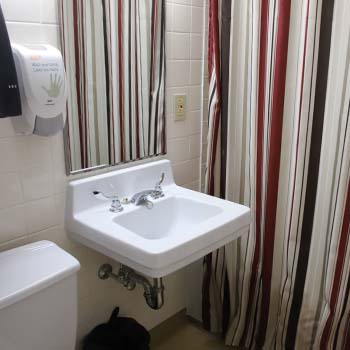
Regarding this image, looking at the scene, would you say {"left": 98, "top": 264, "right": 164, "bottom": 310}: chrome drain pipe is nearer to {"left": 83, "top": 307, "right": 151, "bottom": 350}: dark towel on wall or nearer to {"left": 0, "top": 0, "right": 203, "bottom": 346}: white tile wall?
{"left": 0, "top": 0, "right": 203, "bottom": 346}: white tile wall

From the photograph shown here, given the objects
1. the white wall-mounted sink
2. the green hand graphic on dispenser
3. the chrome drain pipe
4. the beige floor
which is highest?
the green hand graphic on dispenser

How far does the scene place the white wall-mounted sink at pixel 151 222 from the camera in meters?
1.10

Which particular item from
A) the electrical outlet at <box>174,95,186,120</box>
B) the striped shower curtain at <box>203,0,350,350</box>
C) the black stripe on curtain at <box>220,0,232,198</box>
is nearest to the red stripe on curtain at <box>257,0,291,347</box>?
the striped shower curtain at <box>203,0,350,350</box>

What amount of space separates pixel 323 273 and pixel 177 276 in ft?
2.39

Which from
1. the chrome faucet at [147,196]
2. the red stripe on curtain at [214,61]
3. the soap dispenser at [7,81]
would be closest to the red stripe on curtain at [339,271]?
the red stripe on curtain at [214,61]

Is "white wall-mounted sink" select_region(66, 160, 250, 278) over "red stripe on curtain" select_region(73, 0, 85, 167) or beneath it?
beneath

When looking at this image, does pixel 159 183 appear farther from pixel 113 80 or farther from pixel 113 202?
pixel 113 80

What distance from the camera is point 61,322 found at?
3.74ft

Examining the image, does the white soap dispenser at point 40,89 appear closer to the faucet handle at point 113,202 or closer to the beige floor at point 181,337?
the faucet handle at point 113,202

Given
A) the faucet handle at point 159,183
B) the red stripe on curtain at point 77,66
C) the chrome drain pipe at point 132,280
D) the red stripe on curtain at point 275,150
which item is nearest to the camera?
the red stripe on curtain at point 77,66

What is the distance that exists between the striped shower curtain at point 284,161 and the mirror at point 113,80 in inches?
10.4

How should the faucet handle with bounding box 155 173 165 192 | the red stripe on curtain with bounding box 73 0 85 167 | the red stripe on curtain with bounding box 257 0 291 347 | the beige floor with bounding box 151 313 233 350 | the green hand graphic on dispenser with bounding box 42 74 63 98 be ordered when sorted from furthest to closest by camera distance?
the beige floor with bounding box 151 313 233 350
the faucet handle with bounding box 155 173 165 192
the red stripe on curtain with bounding box 257 0 291 347
the red stripe on curtain with bounding box 73 0 85 167
the green hand graphic on dispenser with bounding box 42 74 63 98

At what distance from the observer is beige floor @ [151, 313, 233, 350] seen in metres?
1.86

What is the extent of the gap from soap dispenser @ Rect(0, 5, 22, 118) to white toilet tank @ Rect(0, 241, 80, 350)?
1.43 ft
